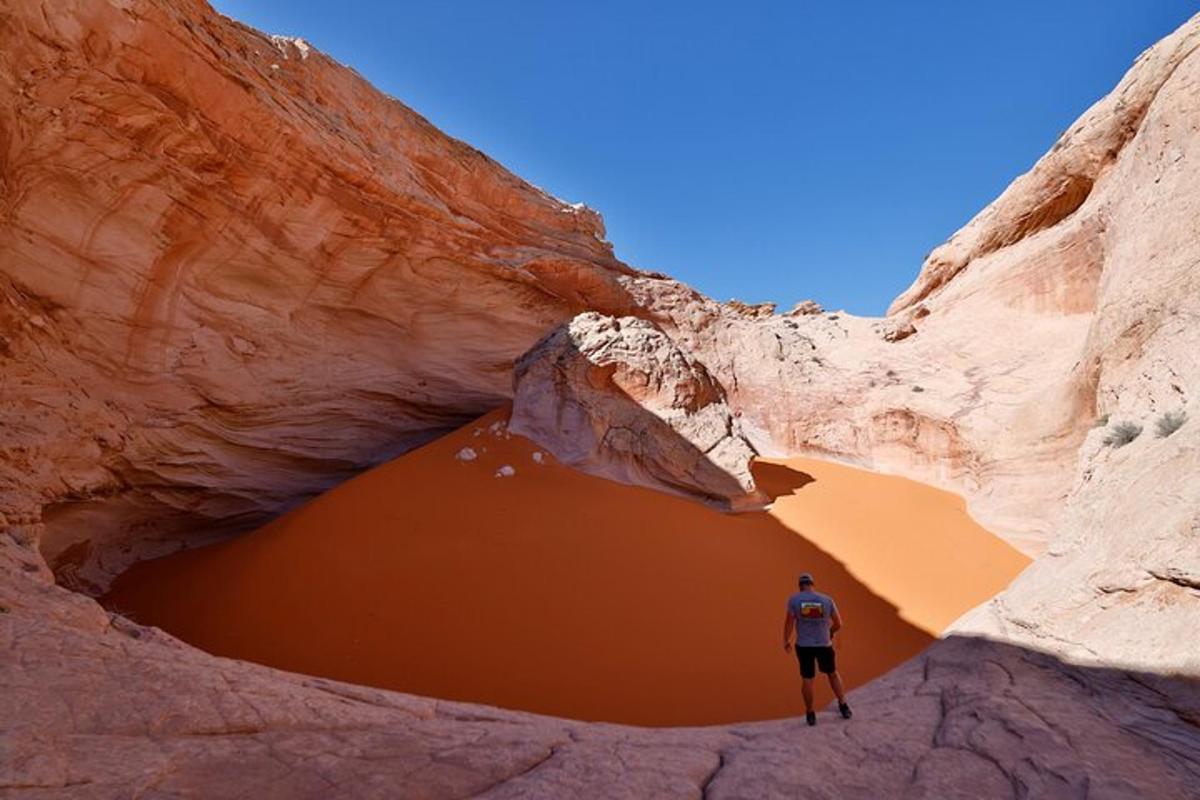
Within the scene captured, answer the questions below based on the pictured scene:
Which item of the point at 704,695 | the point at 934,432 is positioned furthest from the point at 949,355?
the point at 704,695

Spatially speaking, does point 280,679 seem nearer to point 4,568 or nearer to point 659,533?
point 4,568

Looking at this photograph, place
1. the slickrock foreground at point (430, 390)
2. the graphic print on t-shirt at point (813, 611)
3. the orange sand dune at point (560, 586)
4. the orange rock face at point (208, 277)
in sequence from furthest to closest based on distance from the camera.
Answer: the orange rock face at point (208, 277), the orange sand dune at point (560, 586), the graphic print on t-shirt at point (813, 611), the slickrock foreground at point (430, 390)

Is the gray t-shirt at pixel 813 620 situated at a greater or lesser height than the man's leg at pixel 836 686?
greater

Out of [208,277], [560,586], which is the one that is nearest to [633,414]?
[560,586]

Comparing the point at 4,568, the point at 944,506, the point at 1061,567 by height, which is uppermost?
the point at 944,506

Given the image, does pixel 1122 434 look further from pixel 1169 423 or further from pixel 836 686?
pixel 836 686

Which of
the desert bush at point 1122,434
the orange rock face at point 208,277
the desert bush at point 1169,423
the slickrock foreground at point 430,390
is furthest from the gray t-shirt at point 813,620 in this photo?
the orange rock face at point 208,277

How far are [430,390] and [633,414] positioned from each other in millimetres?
5338

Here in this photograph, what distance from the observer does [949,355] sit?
13062 mm

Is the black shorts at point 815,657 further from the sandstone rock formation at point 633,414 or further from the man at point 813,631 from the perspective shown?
the sandstone rock formation at point 633,414

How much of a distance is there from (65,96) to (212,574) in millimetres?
6821

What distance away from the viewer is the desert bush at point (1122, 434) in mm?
5805

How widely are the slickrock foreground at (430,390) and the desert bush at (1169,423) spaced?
1.2 inches

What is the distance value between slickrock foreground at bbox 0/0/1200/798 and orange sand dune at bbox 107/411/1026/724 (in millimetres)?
1301
